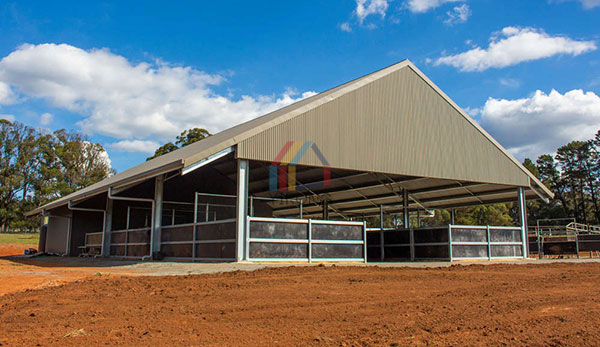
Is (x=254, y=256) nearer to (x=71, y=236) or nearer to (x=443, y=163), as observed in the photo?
(x=443, y=163)

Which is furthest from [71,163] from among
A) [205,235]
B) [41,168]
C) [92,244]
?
[205,235]

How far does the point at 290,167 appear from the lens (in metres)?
21.3

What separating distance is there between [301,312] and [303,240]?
8961mm

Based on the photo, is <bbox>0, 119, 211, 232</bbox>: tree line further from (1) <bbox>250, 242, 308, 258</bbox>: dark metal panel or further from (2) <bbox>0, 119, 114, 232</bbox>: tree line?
(1) <bbox>250, 242, 308, 258</bbox>: dark metal panel

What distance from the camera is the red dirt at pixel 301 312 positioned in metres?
5.41

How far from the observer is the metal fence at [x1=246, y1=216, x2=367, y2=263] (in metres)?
14.8

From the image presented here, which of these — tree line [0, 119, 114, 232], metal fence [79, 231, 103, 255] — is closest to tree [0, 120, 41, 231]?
tree line [0, 119, 114, 232]

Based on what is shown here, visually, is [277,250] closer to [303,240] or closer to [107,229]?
[303,240]

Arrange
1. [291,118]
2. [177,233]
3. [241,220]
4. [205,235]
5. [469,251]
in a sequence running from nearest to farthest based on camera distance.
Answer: [241,220] → [291,118] → [205,235] → [177,233] → [469,251]

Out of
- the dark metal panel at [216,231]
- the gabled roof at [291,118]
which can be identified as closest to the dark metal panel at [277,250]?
the dark metal panel at [216,231]

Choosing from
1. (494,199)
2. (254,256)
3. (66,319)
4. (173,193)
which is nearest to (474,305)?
(66,319)

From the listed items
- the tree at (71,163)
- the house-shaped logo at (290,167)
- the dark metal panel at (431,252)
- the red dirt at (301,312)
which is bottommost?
the red dirt at (301,312)

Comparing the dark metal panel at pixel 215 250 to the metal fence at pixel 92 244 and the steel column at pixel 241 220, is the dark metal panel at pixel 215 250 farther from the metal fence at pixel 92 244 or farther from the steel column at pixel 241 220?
the metal fence at pixel 92 244

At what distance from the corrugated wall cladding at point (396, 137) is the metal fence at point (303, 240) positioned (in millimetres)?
2182
